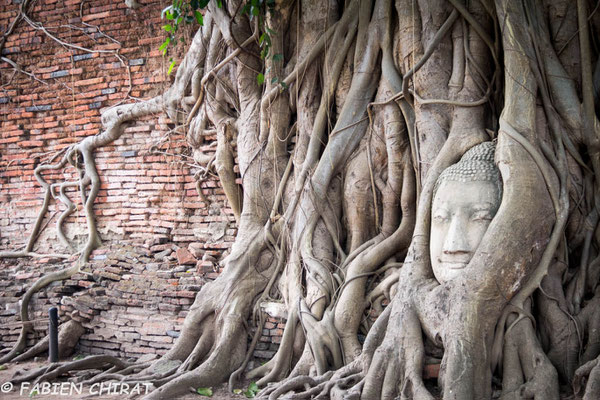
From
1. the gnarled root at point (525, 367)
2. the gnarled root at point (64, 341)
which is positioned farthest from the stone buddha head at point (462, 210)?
the gnarled root at point (64, 341)

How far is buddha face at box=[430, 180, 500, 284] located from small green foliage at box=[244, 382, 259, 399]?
1.56 m

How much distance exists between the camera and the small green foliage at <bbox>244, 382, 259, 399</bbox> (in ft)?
14.7

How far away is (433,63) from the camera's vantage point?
4.32 m

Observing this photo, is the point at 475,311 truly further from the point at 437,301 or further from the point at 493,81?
the point at 493,81

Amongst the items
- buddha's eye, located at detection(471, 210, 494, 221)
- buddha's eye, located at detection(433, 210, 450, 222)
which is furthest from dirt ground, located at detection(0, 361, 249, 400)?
buddha's eye, located at detection(471, 210, 494, 221)

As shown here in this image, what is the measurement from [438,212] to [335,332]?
46.3 inches

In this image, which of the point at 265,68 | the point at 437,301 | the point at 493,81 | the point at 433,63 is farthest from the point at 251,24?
the point at 437,301

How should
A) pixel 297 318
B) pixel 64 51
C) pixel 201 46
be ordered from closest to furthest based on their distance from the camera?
pixel 297 318 → pixel 201 46 → pixel 64 51

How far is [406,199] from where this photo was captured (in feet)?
15.1

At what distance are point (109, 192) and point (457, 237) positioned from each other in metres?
4.54
